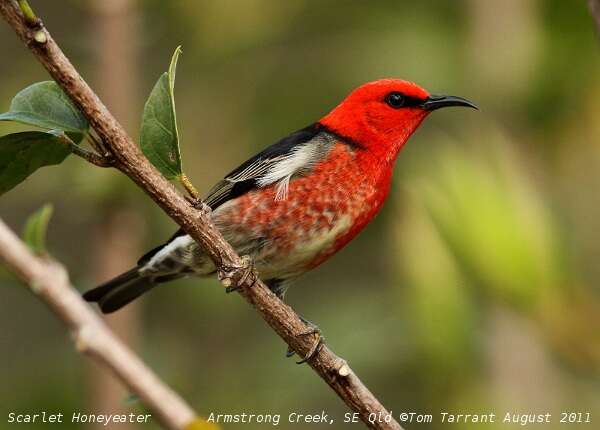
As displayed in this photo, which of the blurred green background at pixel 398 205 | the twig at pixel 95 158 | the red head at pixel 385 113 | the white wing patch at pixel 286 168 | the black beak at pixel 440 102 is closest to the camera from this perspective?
the twig at pixel 95 158

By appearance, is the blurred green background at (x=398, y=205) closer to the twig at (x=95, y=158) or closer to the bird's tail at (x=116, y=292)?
the bird's tail at (x=116, y=292)

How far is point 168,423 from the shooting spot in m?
1.08

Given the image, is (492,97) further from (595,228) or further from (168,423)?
(168,423)

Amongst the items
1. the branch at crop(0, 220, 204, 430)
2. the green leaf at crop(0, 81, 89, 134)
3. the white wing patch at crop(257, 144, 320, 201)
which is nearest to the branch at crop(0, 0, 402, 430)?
the green leaf at crop(0, 81, 89, 134)

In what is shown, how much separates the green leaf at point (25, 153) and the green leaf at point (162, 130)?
20 centimetres

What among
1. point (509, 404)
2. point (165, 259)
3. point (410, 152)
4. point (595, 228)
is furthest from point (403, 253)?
point (410, 152)

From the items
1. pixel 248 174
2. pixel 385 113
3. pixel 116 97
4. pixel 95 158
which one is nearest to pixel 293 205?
pixel 248 174

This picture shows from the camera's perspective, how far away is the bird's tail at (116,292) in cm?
409

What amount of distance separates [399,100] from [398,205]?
612mm

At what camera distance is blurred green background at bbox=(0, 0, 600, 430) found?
3539 mm

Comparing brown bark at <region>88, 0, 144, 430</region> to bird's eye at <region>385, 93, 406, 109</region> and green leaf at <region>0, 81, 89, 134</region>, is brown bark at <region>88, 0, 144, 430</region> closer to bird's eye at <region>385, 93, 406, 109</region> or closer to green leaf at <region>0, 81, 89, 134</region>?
bird's eye at <region>385, 93, 406, 109</region>

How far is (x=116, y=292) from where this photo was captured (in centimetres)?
410

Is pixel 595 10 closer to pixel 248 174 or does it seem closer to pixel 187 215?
pixel 187 215

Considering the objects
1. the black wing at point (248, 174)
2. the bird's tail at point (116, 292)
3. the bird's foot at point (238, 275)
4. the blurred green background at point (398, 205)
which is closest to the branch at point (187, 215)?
the bird's foot at point (238, 275)
